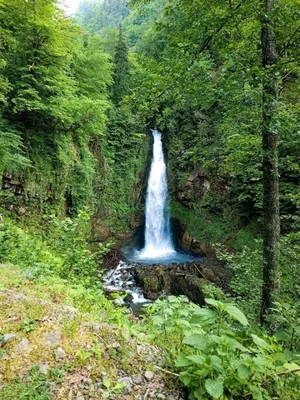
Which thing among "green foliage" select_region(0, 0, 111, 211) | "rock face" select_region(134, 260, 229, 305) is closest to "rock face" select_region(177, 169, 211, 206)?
"rock face" select_region(134, 260, 229, 305)

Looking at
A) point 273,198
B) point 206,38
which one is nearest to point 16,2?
point 206,38

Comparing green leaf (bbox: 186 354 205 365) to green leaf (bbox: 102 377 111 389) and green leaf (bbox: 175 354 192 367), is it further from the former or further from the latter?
green leaf (bbox: 102 377 111 389)

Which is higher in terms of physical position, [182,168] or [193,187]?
[182,168]

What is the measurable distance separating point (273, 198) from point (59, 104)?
7010 millimetres

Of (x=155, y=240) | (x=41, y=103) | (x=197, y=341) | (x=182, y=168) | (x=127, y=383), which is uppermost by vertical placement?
(x=41, y=103)

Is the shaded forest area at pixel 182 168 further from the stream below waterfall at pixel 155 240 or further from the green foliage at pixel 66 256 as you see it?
the stream below waterfall at pixel 155 240

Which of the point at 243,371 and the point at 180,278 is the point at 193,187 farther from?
the point at 243,371

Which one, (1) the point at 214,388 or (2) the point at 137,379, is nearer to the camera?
(1) the point at 214,388

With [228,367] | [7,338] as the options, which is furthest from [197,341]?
[7,338]

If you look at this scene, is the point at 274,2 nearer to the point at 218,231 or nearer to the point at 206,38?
the point at 206,38

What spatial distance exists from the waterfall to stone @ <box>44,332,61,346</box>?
1325 centimetres

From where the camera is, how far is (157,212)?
17.0m

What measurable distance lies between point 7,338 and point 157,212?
50.4 feet

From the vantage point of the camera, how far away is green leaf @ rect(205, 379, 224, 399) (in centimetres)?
121
